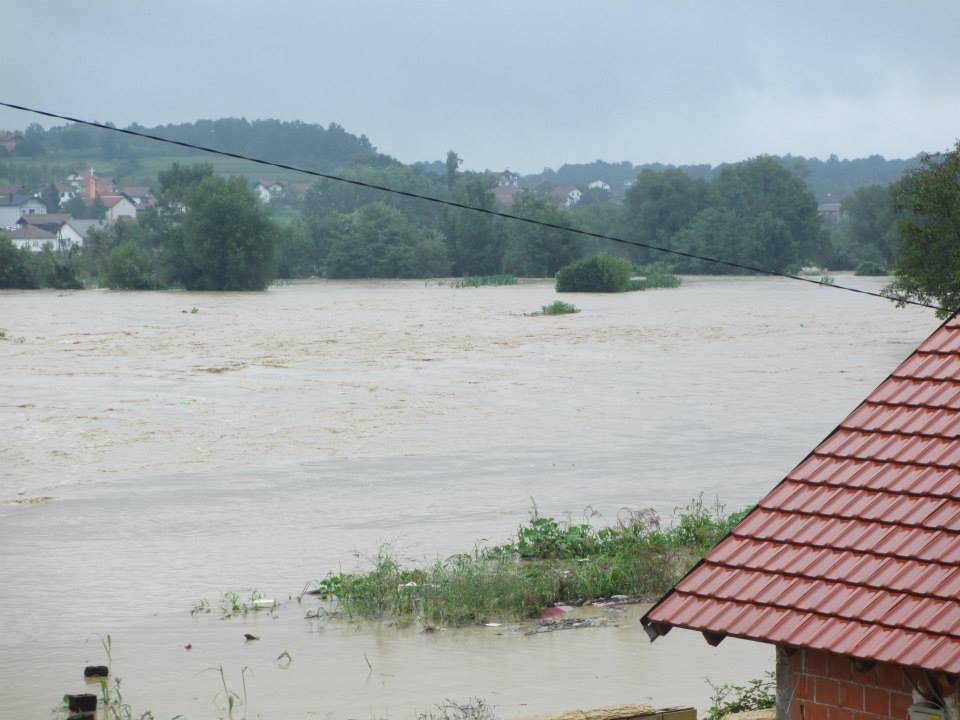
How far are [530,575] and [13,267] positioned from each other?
260 feet

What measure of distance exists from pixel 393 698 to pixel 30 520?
1024cm

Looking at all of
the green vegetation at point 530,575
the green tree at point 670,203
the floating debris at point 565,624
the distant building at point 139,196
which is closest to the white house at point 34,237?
the distant building at point 139,196

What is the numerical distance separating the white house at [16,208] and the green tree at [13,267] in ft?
318

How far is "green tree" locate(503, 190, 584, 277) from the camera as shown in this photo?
10075 cm

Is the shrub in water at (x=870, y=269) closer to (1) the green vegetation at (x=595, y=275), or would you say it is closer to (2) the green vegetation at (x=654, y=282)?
(2) the green vegetation at (x=654, y=282)

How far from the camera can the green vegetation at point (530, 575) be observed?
1379 centimetres

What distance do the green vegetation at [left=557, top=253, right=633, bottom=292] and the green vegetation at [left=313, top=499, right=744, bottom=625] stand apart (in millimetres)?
67601

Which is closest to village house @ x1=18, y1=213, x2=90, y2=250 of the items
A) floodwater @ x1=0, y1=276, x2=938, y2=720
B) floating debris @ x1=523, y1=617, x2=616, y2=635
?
floodwater @ x1=0, y1=276, x2=938, y2=720

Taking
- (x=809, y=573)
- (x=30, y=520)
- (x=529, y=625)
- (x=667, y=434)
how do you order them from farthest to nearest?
(x=667, y=434)
(x=30, y=520)
(x=529, y=625)
(x=809, y=573)

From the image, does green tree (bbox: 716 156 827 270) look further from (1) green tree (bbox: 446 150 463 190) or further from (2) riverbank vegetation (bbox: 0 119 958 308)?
(1) green tree (bbox: 446 150 463 190)

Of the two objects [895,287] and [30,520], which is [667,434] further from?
[895,287]

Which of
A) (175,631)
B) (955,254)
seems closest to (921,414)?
(175,631)

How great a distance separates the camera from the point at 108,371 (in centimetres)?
3984

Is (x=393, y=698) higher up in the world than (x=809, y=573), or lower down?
lower down
